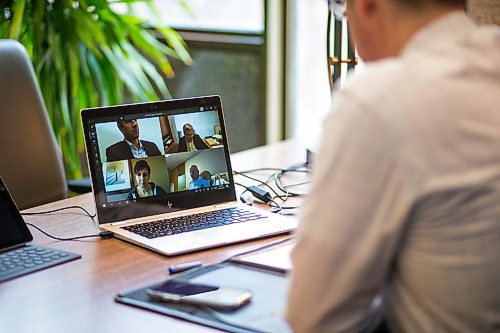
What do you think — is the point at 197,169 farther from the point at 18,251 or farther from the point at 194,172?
the point at 18,251

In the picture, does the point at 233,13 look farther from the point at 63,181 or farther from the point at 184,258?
the point at 184,258

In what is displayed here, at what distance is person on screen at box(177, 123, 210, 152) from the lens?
6.24 ft

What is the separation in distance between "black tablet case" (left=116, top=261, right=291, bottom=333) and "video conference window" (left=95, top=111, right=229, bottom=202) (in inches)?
13.3

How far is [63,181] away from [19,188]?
0.54 ft

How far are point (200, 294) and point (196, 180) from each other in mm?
525

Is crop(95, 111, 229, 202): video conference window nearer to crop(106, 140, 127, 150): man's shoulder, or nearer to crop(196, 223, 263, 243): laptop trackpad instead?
crop(106, 140, 127, 150): man's shoulder

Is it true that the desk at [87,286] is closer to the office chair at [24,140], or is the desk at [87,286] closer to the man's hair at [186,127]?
the man's hair at [186,127]

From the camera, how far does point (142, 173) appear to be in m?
1.87

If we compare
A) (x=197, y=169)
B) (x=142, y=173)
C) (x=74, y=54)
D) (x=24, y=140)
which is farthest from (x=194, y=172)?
(x=74, y=54)

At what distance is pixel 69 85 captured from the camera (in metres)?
3.41

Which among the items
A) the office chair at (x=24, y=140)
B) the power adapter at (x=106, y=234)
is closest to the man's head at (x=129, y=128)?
the power adapter at (x=106, y=234)

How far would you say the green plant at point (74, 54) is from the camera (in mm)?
3316

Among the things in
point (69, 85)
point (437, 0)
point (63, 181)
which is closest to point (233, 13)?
point (69, 85)

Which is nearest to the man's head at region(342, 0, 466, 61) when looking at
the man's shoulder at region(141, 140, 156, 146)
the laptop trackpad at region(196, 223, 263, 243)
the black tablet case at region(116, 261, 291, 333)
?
the black tablet case at region(116, 261, 291, 333)
